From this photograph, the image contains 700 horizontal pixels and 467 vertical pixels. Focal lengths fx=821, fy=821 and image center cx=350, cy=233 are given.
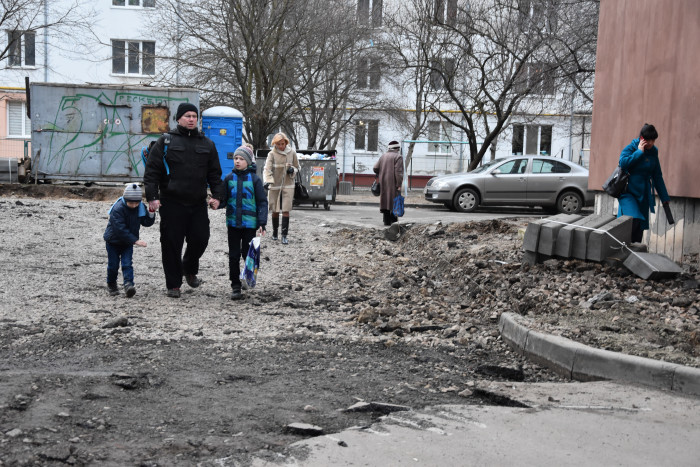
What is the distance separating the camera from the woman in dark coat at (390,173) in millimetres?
14070

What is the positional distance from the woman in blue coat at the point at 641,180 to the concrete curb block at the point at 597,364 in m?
3.46

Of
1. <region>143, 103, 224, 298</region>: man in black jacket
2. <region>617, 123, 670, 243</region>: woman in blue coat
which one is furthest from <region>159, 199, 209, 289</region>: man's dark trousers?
<region>617, 123, 670, 243</region>: woman in blue coat

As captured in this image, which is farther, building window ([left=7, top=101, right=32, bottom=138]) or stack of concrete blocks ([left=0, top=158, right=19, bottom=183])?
building window ([left=7, top=101, right=32, bottom=138])

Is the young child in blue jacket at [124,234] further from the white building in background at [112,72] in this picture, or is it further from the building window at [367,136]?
the building window at [367,136]

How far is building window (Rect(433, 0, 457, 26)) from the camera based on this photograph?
27.4m

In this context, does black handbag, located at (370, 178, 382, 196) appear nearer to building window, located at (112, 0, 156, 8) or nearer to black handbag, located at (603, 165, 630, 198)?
black handbag, located at (603, 165, 630, 198)

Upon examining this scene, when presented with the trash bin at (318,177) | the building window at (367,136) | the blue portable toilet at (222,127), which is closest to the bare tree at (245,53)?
the blue portable toilet at (222,127)

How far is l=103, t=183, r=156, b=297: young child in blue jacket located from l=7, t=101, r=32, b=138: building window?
115 ft

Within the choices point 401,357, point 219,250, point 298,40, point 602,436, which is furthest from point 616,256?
A: point 298,40

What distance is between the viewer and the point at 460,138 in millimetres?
40188

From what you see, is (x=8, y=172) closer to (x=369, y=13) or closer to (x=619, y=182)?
(x=369, y=13)


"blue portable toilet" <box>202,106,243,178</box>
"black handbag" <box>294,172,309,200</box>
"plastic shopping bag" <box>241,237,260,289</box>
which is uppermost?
"blue portable toilet" <box>202,106,243,178</box>

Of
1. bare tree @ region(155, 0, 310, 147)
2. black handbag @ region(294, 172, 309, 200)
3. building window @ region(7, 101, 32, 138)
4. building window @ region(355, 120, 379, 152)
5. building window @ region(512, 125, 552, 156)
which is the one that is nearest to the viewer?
black handbag @ region(294, 172, 309, 200)

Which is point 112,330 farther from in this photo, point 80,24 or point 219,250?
point 80,24
